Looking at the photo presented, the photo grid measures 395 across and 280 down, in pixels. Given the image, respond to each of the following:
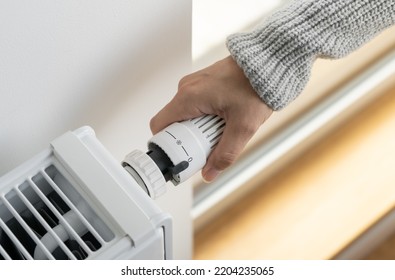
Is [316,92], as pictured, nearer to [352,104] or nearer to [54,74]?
[352,104]

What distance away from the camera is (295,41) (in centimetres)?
66

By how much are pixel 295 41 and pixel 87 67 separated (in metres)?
0.18

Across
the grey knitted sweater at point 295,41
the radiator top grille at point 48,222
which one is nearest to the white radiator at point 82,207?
the radiator top grille at point 48,222

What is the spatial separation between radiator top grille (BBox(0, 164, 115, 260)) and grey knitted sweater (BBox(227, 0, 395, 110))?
0.19m

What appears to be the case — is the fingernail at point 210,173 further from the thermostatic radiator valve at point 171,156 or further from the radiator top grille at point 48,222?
the radiator top grille at point 48,222

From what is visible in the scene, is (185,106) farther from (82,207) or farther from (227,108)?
(82,207)

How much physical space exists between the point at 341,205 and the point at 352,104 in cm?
19

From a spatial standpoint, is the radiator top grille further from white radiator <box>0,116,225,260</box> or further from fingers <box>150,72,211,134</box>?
fingers <box>150,72,211,134</box>

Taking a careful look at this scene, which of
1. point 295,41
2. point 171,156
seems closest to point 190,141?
point 171,156

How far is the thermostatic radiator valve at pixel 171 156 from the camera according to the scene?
2.04ft

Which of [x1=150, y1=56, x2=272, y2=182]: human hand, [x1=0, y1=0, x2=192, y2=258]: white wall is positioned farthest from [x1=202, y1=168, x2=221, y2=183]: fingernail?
[x1=0, y1=0, x2=192, y2=258]: white wall

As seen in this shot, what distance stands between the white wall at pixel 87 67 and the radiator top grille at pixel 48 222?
0.07 m

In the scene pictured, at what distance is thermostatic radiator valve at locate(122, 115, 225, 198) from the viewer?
0.62 m
